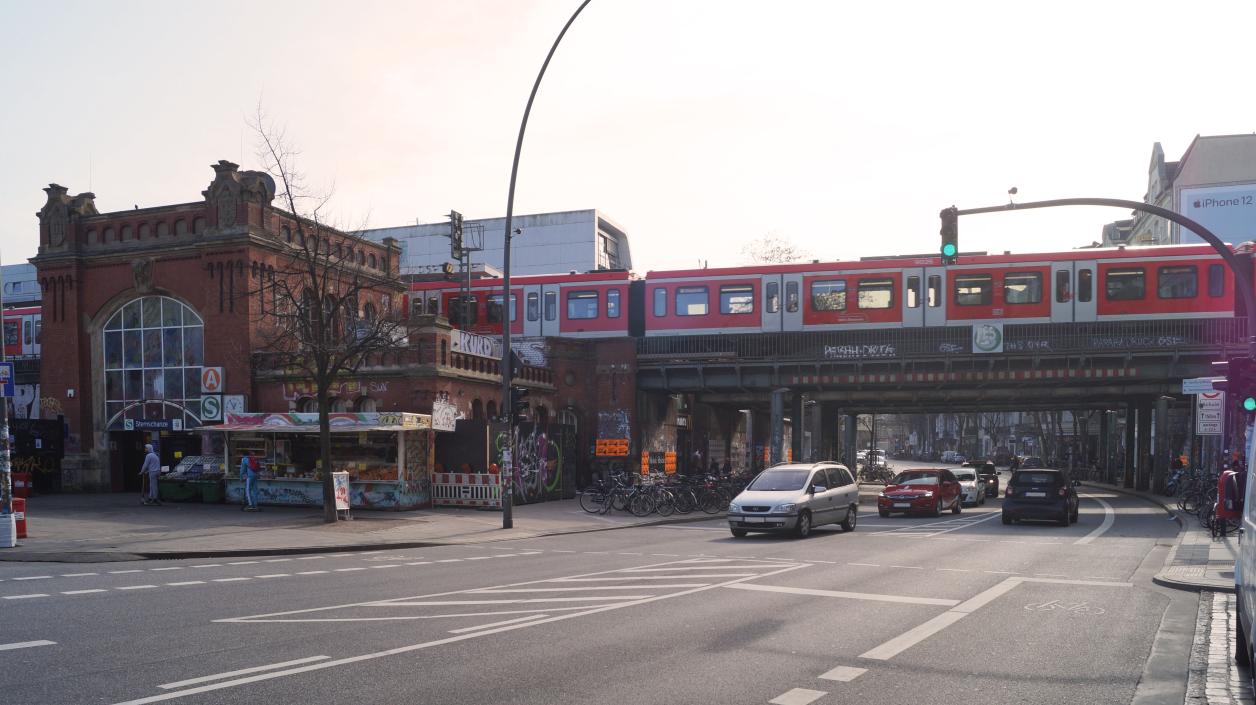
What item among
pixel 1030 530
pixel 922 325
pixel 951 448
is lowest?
pixel 951 448

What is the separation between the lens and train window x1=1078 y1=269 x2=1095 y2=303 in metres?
34.1

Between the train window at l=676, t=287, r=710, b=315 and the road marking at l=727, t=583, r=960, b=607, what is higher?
the train window at l=676, t=287, r=710, b=315

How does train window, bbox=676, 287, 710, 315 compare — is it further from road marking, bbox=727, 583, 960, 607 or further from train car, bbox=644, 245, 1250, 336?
road marking, bbox=727, 583, 960, 607

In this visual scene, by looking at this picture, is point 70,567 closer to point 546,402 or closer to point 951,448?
point 546,402

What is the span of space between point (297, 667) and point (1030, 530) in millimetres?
20346

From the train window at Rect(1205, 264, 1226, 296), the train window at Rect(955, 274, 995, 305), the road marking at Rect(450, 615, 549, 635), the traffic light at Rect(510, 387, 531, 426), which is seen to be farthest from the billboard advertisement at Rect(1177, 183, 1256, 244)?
the road marking at Rect(450, 615, 549, 635)

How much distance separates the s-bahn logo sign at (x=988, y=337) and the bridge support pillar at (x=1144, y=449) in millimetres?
15884

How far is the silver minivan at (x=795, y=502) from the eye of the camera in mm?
20984

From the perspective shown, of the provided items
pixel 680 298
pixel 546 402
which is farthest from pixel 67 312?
pixel 680 298

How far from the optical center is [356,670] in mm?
7754

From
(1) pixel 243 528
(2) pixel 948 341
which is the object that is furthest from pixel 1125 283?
(1) pixel 243 528

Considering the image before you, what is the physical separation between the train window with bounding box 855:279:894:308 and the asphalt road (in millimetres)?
19167

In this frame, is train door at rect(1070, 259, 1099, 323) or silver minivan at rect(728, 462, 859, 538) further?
train door at rect(1070, 259, 1099, 323)

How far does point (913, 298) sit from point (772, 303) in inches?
191
